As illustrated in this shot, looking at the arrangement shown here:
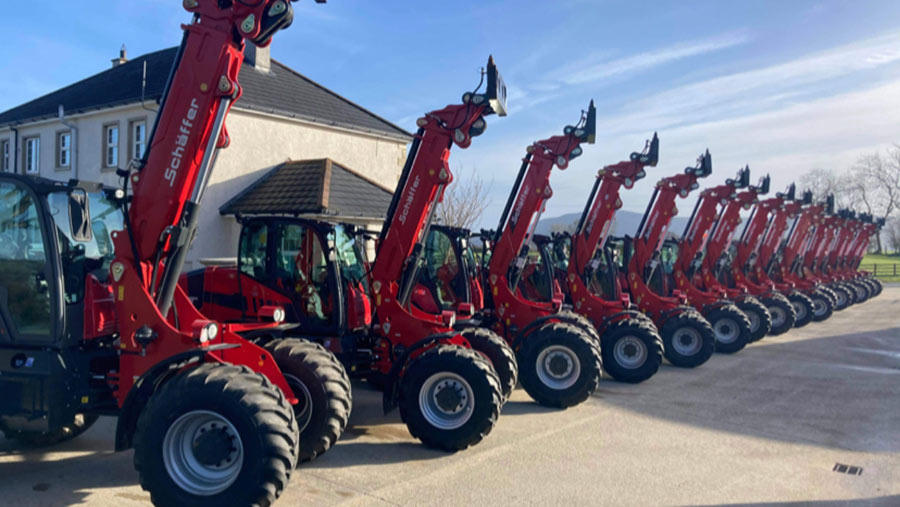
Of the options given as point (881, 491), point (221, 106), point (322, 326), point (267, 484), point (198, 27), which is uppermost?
point (198, 27)

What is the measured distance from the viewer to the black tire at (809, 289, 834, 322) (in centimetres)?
2116

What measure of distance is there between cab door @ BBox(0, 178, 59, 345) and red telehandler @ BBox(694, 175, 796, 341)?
1407cm

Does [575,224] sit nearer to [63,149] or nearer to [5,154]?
[63,149]

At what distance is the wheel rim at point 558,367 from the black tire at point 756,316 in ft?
26.2

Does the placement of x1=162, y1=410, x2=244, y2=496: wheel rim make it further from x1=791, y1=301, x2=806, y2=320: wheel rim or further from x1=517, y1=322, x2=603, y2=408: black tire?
x1=791, y1=301, x2=806, y2=320: wheel rim

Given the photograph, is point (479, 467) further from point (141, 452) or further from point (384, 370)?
point (141, 452)

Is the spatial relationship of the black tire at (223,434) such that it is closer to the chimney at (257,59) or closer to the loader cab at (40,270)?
the loader cab at (40,270)

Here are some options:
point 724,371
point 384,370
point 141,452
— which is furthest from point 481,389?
point 724,371

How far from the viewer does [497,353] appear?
8.38 metres

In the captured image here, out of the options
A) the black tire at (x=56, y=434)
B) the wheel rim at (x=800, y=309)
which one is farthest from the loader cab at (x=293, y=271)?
the wheel rim at (x=800, y=309)

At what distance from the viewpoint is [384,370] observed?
8.23 meters

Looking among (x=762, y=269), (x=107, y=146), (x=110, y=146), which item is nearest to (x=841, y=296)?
(x=762, y=269)

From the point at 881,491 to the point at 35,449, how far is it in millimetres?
Answer: 7760

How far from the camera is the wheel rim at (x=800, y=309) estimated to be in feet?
64.1
